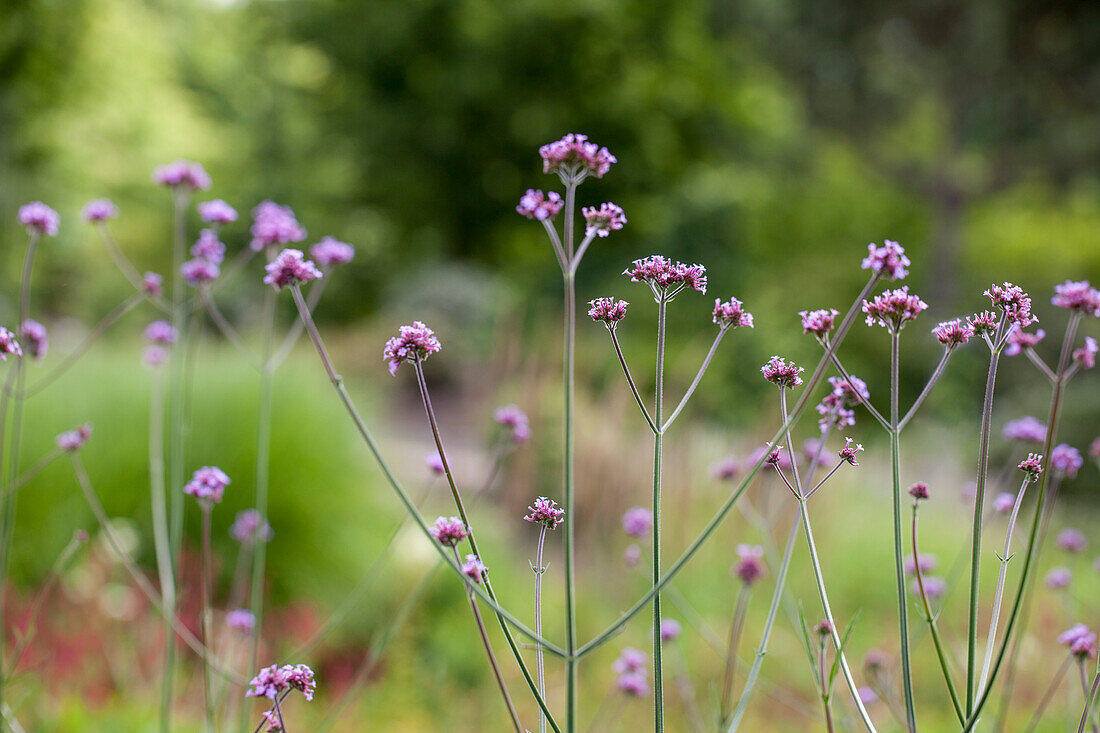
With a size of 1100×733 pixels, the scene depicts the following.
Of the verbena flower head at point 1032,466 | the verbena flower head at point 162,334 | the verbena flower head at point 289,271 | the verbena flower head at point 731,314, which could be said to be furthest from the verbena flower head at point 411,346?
the verbena flower head at point 162,334

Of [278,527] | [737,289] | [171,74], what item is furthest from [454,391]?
[171,74]

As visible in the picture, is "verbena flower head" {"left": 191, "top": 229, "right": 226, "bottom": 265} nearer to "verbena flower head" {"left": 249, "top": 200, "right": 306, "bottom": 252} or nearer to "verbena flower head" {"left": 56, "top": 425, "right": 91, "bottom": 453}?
A: "verbena flower head" {"left": 249, "top": 200, "right": 306, "bottom": 252}

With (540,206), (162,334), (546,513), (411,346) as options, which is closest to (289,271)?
(411,346)

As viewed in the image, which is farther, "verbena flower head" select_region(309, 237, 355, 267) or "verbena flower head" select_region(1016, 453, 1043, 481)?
"verbena flower head" select_region(309, 237, 355, 267)

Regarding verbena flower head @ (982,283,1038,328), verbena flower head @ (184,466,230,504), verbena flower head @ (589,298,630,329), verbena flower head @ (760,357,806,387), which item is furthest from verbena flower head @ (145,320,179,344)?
verbena flower head @ (982,283,1038,328)

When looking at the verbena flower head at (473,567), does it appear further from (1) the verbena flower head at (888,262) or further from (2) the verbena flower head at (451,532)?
(1) the verbena flower head at (888,262)

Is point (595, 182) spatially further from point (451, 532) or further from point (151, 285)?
point (451, 532)

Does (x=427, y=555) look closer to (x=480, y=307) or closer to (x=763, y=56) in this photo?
(x=480, y=307)
